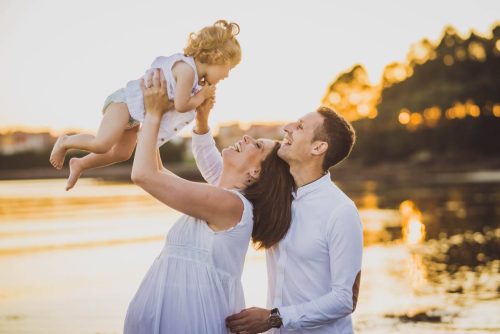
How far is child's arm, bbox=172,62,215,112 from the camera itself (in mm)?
3613

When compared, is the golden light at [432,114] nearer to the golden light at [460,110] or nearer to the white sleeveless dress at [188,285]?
the golden light at [460,110]

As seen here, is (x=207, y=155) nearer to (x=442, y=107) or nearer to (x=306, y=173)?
(x=306, y=173)

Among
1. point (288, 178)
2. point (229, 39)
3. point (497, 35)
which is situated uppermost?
point (497, 35)

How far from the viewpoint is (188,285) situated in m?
3.21

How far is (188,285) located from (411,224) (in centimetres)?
1360

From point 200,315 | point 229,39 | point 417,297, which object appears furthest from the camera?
point 417,297

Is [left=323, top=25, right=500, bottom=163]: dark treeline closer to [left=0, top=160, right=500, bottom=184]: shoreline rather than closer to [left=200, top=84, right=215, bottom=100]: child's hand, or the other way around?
[left=0, top=160, right=500, bottom=184]: shoreline

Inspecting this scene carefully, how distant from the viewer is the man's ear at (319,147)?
3.51 meters

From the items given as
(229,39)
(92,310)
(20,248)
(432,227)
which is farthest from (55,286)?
(432,227)

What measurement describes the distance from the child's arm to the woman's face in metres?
0.30

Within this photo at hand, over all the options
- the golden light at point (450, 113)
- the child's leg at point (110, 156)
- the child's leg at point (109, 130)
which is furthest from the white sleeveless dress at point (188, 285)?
the golden light at point (450, 113)

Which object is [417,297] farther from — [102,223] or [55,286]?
[102,223]

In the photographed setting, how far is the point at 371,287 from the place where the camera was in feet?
30.2

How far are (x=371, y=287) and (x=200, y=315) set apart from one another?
20.6ft
